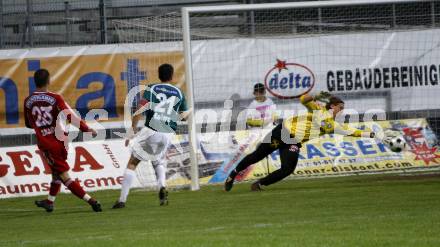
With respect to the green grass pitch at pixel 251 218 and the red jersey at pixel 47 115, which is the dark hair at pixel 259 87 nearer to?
the green grass pitch at pixel 251 218

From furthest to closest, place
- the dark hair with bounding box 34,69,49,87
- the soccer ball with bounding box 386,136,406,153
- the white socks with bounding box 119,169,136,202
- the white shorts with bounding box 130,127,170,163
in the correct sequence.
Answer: the soccer ball with bounding box 386,136,406,153
the white shorts with bounding box 130,127,170,163
the white socks with bounding box 119,169,136,202
the dark hair with bounding box 34,69,49,87

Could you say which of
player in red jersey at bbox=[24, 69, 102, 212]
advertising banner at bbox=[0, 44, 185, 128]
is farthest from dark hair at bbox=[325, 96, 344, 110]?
player in red jersey at bbox=[24, 69, 102, 212]

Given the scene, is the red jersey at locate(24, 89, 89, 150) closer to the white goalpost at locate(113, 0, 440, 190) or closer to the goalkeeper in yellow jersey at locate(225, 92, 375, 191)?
the goalkeeper in yellow jersey at locate(225, 92, 375, 191)

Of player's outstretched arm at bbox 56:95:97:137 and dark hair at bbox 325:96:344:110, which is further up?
player's outstretched arm at bbox 56:95:97:137

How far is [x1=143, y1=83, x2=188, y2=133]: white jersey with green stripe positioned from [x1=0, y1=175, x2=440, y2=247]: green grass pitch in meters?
1.36

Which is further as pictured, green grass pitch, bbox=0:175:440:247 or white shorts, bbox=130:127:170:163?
white shorts, bbox=130:127:170:163

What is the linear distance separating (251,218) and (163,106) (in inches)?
150

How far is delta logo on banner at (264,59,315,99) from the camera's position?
2180 centimetres

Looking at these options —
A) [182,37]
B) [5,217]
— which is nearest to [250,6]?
[182,37]

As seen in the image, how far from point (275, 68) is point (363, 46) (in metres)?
2.14

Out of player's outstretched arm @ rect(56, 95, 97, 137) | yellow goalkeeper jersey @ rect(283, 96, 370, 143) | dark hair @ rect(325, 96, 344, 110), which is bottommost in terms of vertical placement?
yellow goalkeeper jersey @ rect(283, 96, 370, 143)

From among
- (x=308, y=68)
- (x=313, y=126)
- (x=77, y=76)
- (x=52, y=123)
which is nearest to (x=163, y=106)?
(x=52, y=123)

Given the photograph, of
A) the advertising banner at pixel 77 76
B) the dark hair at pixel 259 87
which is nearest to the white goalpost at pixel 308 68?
the advertising banner at pixel 77 76

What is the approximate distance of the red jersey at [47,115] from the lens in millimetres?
14352
